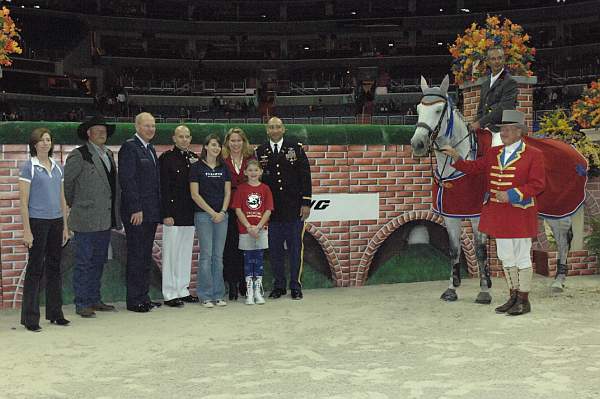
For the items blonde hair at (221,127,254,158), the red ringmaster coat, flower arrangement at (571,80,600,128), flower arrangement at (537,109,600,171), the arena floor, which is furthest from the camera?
flower arrangement at (571,80,600,128)

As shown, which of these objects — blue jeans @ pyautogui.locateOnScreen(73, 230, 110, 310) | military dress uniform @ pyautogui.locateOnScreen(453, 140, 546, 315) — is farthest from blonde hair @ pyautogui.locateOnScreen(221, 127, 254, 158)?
military dress uniform @ pyautogui.locateOnScreen(453, 140, 546, 315)

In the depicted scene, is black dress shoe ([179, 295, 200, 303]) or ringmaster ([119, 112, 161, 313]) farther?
black dress shoe ([179, 295, 200, 303])

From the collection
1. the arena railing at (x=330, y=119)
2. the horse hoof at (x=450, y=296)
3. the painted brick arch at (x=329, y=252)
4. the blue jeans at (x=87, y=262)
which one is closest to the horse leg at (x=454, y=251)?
the horse hoof at (x=450, y=296)

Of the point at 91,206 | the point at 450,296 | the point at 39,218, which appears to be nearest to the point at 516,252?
the point at 450,296

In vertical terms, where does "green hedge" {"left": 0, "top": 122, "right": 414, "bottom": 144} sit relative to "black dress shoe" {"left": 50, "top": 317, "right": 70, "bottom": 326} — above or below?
above

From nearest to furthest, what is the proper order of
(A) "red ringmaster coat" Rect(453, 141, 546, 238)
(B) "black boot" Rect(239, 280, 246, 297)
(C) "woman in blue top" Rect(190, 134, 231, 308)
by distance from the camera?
(A) "red ringmaster coat" Rect(453, 141, 546, 238) → (C) "woman in blue top" Rect(190, 134, 231, 308) → (B) "black boot" Rect(239, 280, 246, 297)

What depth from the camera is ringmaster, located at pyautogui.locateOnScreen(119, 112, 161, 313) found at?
5.69 m

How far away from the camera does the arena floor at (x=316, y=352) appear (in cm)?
354

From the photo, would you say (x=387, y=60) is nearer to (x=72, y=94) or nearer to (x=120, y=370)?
(x=72, y=94)

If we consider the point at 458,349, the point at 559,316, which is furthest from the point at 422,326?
the point at 559,316

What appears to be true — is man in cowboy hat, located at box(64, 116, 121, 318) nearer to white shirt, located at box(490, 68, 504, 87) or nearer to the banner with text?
the banner with text

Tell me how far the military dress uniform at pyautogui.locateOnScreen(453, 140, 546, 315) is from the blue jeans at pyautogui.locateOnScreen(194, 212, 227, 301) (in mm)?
2498

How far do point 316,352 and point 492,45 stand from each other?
4612 mm

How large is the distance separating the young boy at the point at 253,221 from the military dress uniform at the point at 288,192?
0.21 metres
